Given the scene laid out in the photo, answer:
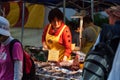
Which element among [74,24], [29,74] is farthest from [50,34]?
[74,24]

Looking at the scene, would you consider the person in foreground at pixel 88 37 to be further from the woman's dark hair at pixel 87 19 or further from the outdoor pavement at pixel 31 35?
the outdoor pavement at pixel 31 35

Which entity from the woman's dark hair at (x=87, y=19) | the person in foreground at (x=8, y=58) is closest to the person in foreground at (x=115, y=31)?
the person in foreground at (x=8, y=58)

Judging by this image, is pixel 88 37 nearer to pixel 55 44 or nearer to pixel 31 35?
pixel 55 44

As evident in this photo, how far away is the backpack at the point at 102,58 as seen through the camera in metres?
2.48

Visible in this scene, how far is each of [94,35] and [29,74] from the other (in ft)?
9.57

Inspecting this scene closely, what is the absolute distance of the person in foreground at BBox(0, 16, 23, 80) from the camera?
388 centimetres

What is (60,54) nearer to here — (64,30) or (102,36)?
(64,30)

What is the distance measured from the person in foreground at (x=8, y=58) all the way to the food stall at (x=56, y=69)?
1071 millimetres

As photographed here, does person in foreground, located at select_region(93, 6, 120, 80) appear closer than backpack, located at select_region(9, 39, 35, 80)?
Yes

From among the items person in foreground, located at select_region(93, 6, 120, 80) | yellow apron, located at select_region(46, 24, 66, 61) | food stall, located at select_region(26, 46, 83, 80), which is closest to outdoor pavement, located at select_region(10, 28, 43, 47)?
yellow apron, located at select_region(46, 24, 66, 61)

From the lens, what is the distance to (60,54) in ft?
19.7

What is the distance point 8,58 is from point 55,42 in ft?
7.32

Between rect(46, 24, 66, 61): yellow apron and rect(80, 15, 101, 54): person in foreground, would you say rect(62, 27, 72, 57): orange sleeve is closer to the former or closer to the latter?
rect(46, 24, 66, 61): yellow apron

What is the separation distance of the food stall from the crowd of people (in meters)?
0.23
